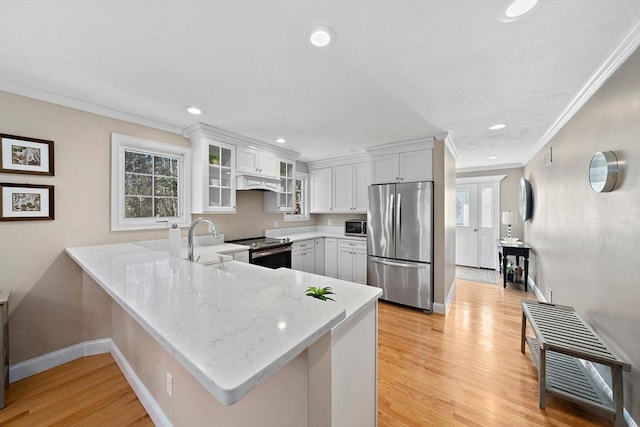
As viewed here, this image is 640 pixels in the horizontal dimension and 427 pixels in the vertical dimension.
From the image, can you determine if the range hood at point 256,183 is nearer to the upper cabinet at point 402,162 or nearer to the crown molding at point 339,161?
the crown molding at point 339,161

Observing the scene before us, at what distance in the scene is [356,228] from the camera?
4.59m

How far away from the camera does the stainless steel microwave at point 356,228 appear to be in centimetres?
451

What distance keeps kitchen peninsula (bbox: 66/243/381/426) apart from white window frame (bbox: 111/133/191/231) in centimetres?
91

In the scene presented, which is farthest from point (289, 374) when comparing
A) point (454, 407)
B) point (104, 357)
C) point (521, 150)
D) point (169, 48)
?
point (521, 150)

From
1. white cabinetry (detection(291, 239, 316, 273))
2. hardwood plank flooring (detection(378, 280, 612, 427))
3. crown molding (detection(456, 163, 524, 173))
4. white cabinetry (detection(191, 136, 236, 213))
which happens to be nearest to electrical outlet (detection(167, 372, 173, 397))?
hardwood plank flooring (detection(378, 280, 612, 427))

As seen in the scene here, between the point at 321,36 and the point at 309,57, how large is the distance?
0.72ft

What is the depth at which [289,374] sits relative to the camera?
3.38 feet

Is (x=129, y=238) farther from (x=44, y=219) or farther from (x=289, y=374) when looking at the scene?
(x=289, y=374)

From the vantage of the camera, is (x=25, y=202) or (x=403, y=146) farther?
(x=403, y=146)

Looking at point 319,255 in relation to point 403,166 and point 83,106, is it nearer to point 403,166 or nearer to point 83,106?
point 403,166

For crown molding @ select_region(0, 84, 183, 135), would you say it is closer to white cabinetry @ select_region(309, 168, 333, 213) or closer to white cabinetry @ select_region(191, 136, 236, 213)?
white cabinetry @ select_region(191, 136, 236, 213)

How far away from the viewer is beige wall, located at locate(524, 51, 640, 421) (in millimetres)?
1554

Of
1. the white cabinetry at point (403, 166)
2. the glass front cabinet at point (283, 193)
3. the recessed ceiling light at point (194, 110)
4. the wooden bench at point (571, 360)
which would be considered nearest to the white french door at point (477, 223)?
the white cabinetry at point (403, 166)

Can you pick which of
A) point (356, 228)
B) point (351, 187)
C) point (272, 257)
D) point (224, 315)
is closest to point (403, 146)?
point (351, 187)
